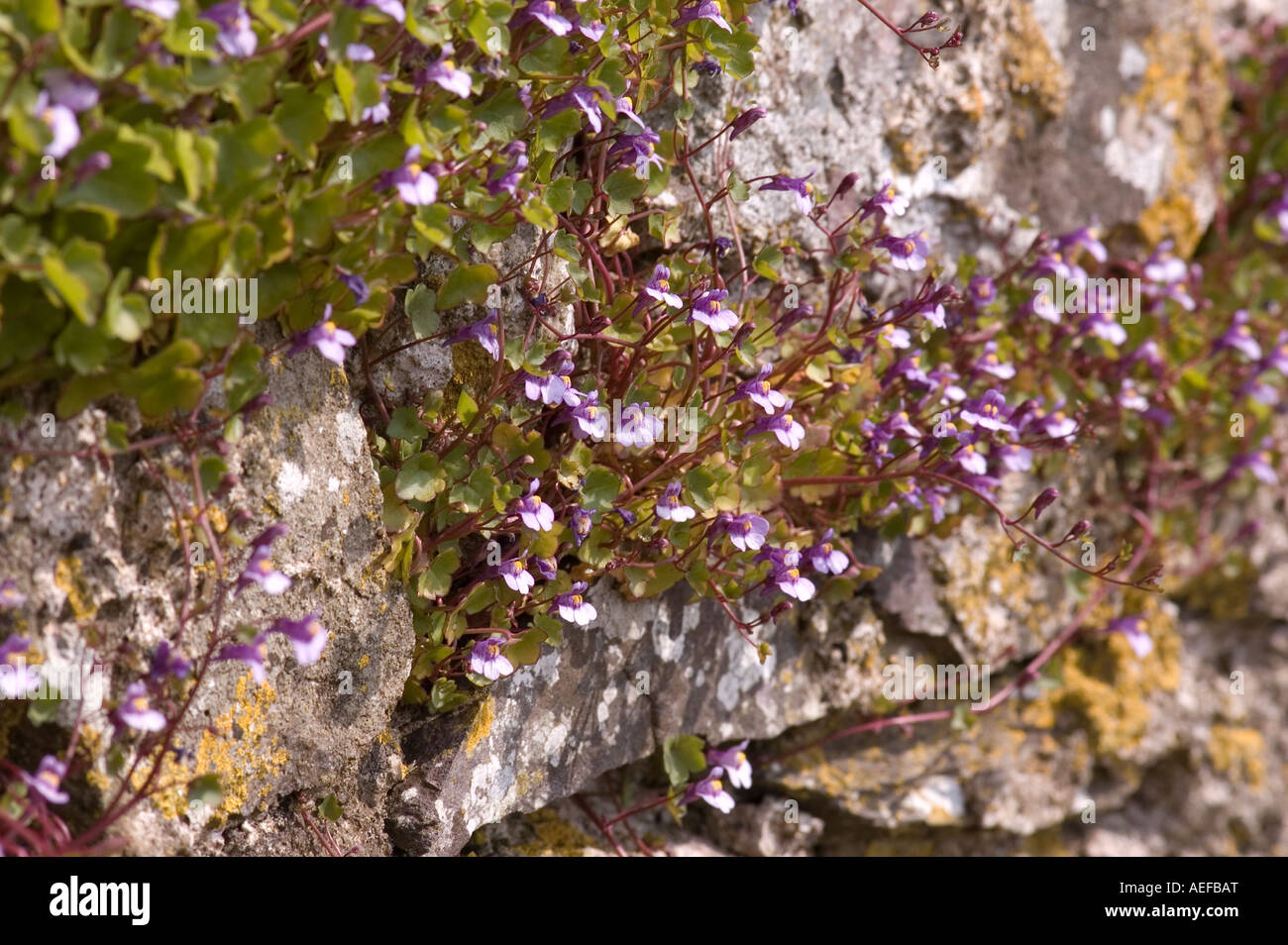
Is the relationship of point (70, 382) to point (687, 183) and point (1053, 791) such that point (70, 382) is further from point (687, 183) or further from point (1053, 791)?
point (1053, 791)

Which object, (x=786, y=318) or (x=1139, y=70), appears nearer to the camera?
(x=786, y=318)

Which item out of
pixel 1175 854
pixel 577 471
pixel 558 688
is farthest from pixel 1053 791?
pixel 577 471

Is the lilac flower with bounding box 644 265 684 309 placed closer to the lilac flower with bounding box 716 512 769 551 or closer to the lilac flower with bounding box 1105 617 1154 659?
the lilac flower with bounding box 716 512 769 551

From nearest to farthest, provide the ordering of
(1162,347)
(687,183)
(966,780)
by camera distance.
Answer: (687,183) < (966,780) < (1162,347)

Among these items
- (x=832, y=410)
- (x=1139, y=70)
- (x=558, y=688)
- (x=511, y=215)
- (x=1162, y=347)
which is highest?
(x=1139, y=70)

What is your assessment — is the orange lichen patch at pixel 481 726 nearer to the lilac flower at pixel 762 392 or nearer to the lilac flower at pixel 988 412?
the lilac flower at pixel 762 392

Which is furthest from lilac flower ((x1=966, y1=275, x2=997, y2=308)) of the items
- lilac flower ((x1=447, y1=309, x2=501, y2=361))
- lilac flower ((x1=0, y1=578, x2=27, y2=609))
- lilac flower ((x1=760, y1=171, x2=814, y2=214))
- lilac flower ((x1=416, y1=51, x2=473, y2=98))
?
lilac flower ((x1=0, y1=578, x2=27, y2=609))

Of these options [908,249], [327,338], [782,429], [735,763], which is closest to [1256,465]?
[908,249]
